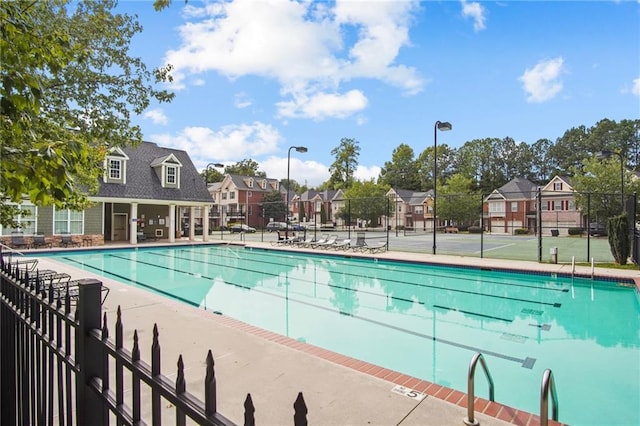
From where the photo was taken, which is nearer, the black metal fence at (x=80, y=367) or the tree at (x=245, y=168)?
the black metal fence at (x=80, y=367)

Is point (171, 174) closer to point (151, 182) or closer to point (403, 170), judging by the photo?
point (151, 182)

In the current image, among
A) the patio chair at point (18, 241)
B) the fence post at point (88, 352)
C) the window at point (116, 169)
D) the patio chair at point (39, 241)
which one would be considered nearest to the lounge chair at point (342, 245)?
the window at point (116, 169)

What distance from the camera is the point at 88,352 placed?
178 centimetres

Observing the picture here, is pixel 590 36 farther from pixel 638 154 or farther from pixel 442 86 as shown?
pixel 638 154

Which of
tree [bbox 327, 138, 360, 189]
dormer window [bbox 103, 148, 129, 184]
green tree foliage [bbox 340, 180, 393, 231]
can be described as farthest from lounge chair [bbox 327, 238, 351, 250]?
tree [bbox 327, 138, 360, 189]

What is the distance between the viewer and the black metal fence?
50.5 inches

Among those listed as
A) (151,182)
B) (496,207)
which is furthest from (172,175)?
(496,207)

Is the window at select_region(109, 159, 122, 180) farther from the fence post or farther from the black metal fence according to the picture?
the fence post

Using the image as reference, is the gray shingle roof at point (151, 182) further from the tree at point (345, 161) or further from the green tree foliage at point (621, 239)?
the tree at point (345, 161)

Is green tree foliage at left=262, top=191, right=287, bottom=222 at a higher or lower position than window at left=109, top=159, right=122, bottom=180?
lower

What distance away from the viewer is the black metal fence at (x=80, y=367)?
4.21 ft

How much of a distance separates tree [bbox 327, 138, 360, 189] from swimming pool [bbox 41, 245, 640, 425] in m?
66.5

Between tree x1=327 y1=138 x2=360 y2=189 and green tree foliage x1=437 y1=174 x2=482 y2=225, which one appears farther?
tree x1=327 y1=138 x2=360 y2=189

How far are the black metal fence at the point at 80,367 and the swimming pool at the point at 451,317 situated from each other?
4.72m
